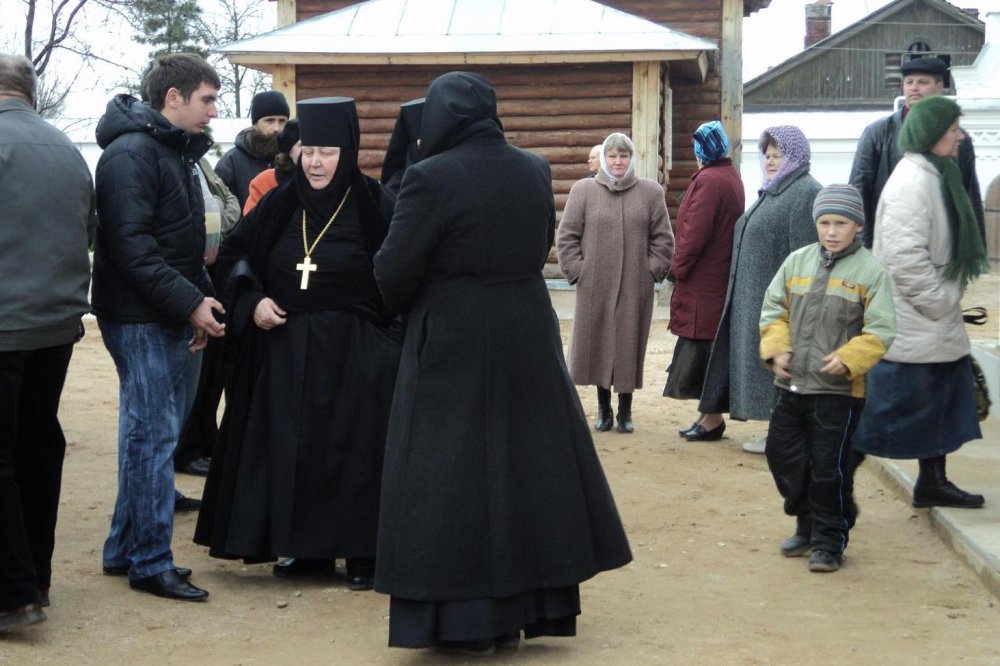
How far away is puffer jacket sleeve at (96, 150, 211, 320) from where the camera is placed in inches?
205

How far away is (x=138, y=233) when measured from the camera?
5.23 metres

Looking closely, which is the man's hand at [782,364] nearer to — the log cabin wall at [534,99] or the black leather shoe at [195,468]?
Answer: the black leather shoe at [195,468]

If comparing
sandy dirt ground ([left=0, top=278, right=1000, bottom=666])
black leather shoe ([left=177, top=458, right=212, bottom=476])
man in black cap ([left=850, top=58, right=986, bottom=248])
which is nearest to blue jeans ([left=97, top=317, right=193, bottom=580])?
sandy dirt ground ([left=0, top=278, right=1000, bottom=666])

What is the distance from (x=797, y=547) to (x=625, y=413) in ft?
10.5

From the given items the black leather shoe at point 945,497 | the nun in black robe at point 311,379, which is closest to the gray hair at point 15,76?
the nun in black robe at point 311,379

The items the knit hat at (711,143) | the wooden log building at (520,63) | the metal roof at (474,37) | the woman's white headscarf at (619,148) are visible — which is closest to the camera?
the knit hat at (711,143)

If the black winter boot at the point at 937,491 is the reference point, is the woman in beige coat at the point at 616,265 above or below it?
above

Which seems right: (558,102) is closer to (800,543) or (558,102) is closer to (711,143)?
(711,143)

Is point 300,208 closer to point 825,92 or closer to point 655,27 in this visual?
point 655,27

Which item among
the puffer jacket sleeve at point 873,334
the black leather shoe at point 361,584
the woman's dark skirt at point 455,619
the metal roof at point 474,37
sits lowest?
the black leather shoe at point 361,584

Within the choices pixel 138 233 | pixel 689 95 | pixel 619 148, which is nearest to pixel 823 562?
pixel 138 233

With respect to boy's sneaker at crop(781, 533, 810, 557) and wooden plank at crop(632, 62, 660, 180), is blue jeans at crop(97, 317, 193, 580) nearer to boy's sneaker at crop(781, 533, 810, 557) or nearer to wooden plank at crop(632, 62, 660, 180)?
boy's sneaker at crop(781, 533, 810, 557)

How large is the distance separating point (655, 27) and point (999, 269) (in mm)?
9338

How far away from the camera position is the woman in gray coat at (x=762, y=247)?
7.94m
